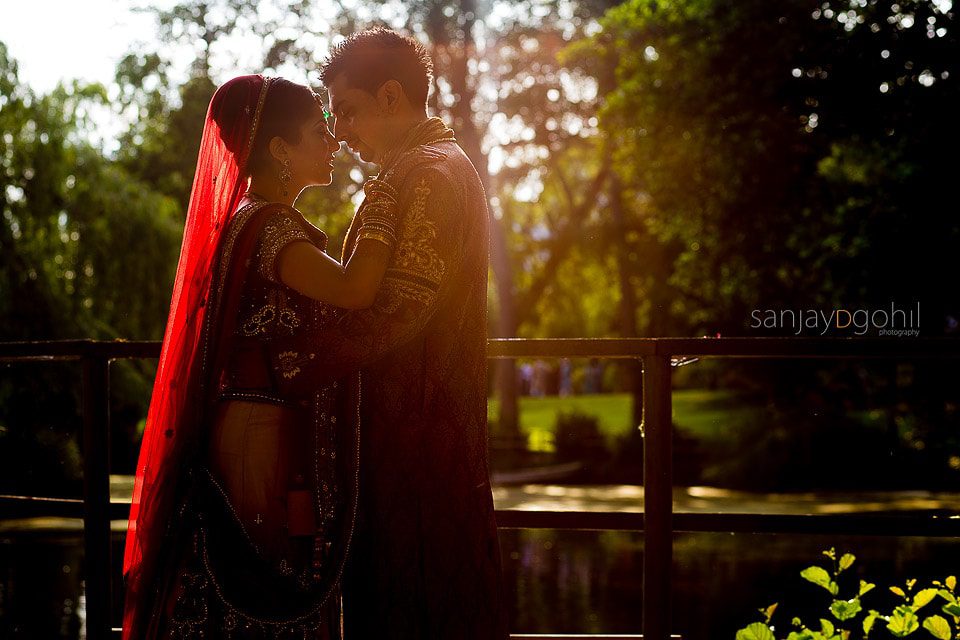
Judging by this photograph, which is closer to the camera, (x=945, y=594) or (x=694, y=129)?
(x=945, y=594)

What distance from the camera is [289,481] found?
2463 mm

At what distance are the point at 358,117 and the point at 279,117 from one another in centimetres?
18

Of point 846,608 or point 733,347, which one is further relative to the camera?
point 846,608

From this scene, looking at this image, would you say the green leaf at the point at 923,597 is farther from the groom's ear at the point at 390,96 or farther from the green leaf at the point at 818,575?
the groom's ear at the point at 390,96

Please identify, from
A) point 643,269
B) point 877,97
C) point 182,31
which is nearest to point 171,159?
point 182,31

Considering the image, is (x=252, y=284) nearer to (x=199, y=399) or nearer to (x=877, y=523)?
(x=199, y=399)

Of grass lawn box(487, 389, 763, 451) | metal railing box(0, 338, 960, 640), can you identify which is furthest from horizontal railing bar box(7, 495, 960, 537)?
grass lawn box(487, 389, 763, 451)

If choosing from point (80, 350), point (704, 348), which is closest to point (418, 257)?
point (704, 348)

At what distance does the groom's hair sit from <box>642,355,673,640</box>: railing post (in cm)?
108

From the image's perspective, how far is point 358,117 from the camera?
255cm

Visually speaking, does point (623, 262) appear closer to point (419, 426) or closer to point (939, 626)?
point (939, 626)

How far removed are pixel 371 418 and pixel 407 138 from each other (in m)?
0.62

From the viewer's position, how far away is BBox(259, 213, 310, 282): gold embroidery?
2373 millimetres

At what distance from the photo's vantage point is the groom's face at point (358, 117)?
8.34 ft
